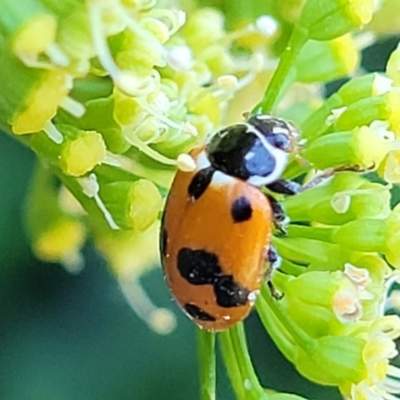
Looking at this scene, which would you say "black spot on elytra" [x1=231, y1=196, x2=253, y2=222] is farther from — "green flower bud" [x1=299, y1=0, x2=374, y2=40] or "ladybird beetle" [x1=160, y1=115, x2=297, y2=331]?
"green flower bud" [x1=299, y1=0, x2=374, y2=40]

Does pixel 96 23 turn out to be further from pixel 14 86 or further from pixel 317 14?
pixel 317 14

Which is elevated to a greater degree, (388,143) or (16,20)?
(16,20)

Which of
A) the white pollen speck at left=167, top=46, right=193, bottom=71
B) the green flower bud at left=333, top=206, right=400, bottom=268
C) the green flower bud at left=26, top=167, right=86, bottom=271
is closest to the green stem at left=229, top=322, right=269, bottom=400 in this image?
the green flower bud at left=333, top=206, right=400, bottom=268

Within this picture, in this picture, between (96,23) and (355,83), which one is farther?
(355,83)

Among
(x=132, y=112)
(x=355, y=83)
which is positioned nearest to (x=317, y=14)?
(x=355, y=83)

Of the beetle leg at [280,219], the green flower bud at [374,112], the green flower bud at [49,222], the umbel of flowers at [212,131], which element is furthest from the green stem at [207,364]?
the green flower bud at [49,222]

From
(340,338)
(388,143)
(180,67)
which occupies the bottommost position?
(340,338)

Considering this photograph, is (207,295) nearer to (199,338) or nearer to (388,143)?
(199,338)

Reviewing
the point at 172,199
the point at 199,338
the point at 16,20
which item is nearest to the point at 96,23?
the point at 16,20
